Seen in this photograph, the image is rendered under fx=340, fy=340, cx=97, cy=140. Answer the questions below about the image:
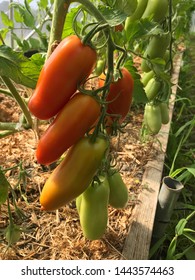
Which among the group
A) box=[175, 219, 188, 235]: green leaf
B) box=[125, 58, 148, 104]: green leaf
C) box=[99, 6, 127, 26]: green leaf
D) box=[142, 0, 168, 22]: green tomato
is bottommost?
box=[175, 219, 188, 235]: green leaf

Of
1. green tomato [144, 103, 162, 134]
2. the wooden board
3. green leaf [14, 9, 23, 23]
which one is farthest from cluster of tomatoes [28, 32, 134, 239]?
green leaf [14, 9, 23, 23]

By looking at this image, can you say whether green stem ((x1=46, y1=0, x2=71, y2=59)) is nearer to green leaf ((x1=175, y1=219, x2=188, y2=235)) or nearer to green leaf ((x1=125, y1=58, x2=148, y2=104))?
green leaf ((x1=125, y1=58, x2=148, y2=104))

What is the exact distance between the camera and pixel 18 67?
68cm

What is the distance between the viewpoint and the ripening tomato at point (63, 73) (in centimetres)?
57

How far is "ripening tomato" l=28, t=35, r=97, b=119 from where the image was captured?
57 centimetres

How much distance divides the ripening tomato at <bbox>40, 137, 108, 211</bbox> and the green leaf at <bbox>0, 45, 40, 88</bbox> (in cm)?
19

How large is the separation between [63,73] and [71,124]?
3.5 inches

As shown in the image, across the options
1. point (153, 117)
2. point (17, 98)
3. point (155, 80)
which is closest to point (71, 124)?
point (17, 98)

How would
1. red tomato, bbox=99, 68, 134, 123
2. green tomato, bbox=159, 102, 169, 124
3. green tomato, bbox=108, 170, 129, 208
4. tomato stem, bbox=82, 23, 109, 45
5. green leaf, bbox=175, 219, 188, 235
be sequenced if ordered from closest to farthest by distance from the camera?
tomato stem, bbox=82, 23, 109, 45 → red tomato, bbox=99, 68, 134, 123 → green tomato, bbox=108, 170, 129, 208 → green leaf, bbox=175, 219, 188, 235 → green tomato, bbox=159, 102, 169, 124

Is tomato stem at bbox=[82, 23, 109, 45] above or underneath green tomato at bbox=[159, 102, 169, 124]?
above

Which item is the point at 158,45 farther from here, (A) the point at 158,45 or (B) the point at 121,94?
(B) the point at 121,94

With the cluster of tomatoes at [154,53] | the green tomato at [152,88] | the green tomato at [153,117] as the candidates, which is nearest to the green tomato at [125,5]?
the cluster of tomatoes at [154,53]
